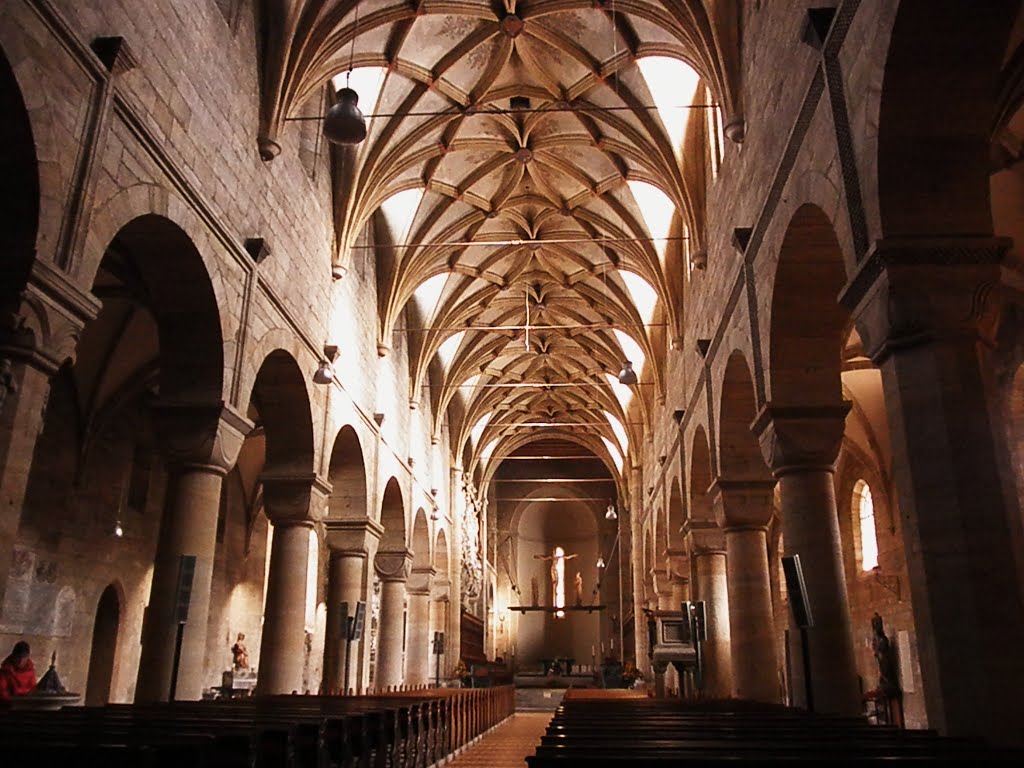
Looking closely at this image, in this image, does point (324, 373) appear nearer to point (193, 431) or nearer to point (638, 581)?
point (193, 431)

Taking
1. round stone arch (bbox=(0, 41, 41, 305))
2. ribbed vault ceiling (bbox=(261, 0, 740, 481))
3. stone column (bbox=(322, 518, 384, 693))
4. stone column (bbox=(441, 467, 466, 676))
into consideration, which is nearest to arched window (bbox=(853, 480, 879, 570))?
ribbed vault ceiling (bbox=(261, 0, 740, 481))

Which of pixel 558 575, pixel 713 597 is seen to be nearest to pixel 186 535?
pixel 713 597

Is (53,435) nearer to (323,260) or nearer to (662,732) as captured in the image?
(323,260)

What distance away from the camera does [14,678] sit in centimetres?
1035

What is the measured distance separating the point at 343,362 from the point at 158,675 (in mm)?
8454

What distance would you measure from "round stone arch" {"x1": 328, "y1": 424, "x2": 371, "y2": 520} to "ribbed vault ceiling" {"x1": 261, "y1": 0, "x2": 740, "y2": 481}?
325cm

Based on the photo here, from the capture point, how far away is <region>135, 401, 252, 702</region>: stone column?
1060cm

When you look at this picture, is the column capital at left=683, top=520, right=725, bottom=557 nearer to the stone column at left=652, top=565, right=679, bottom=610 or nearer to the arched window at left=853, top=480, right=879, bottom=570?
the arched window at left=853, top=480, right=879, bottom=570

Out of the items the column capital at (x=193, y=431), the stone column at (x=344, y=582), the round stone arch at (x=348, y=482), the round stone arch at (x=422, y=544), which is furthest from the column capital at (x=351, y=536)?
the round stone arch at (x=422, y=544)

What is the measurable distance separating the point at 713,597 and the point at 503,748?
555 centimetres

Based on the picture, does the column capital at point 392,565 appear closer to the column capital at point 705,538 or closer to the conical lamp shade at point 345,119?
the column capital at point 705,538

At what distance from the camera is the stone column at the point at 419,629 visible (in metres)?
27.7

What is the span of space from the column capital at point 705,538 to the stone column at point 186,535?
1041 cm

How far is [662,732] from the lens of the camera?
231 inches
